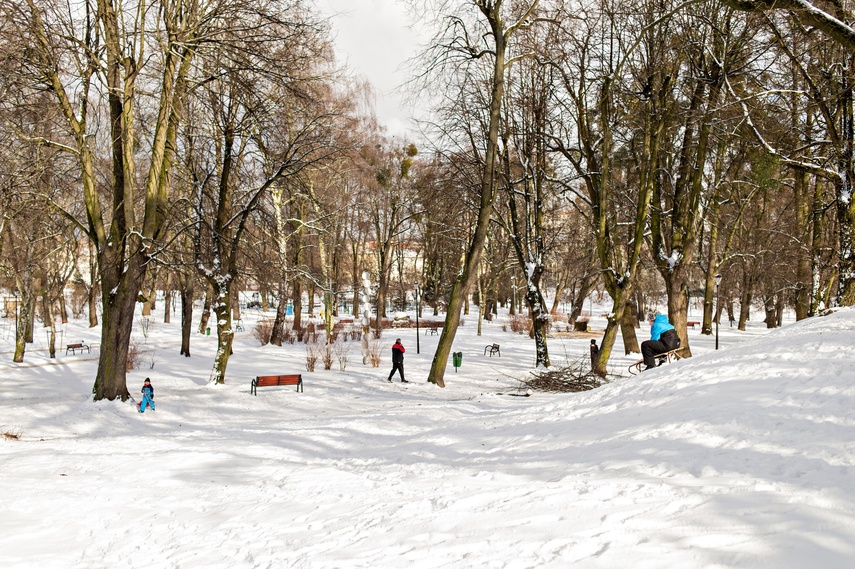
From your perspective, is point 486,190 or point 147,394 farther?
point 486,190

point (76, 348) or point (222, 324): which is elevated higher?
point (222, 324)

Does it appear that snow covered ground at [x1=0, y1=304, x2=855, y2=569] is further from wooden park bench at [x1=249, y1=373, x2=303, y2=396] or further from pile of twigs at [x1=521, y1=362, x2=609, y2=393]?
pile of twigs at [x1=521, y1=362, x2=609, y2=393]

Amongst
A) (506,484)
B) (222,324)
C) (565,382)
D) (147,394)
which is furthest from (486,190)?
(506,484)

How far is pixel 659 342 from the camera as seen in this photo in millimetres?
11242

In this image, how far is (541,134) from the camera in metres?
16.7

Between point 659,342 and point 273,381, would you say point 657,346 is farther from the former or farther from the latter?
point 273,381

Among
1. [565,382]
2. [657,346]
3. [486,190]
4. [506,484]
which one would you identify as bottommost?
[565,382]

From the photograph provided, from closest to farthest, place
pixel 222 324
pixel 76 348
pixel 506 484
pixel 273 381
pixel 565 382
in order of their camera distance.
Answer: pixel 506 484 → pixel 565 382 → pixel 273 381 → pixel 222 324 → pixel 76 348

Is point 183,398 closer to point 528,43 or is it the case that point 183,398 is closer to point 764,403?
point 764,403

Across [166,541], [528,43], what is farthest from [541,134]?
[166,541]

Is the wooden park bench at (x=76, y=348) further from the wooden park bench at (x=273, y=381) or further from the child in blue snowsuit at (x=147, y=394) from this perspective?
the child in blue snowsuit at (x=147, y=394)

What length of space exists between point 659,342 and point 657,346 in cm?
10

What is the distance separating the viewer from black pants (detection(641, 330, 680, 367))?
1111 cm

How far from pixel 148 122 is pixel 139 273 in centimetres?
452
